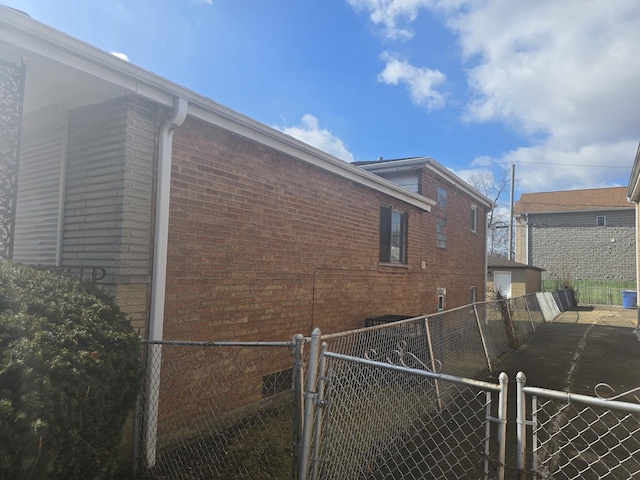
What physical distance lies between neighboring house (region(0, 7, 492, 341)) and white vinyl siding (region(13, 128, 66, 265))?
0.02 meters

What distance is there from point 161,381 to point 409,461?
98.6 inches

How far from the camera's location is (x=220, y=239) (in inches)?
188

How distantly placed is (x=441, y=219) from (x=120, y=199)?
8.76 m

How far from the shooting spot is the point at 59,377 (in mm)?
2180

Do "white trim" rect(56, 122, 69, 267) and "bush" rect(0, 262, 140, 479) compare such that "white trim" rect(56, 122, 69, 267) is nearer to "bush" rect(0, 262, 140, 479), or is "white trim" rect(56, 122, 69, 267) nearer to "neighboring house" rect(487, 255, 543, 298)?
"bush" rect(0, 262, 140, 479)

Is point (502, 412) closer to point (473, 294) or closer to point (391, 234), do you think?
point (391, 234)

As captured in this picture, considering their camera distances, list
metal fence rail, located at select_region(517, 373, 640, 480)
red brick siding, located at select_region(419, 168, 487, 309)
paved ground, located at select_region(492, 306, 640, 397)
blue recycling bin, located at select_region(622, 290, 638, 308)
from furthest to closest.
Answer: blue recycling bin, located at select_region(622, 290, 638, 308), red brick siding, located at select_region(419, 168, 487, 309), paved ground, located at select_region(492, 306, 640, 397), metal fence rail, located at select_region(517, 373, 640, 480)

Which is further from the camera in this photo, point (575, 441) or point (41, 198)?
point (41, 198)

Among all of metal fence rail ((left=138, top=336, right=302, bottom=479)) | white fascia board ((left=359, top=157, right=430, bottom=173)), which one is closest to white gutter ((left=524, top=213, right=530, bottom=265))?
white fascia board ((left=359, top=157, right=430, bottom=173))

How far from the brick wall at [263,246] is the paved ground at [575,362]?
283 cm

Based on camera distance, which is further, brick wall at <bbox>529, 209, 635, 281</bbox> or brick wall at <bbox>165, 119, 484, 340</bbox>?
brick wall at <bbox>529, 209, 635, 281</bbox>

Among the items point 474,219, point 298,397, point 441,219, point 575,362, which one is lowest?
point 575,362

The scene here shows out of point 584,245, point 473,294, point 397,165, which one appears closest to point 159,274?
point 397,165

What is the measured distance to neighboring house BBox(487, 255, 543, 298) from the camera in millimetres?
21594
